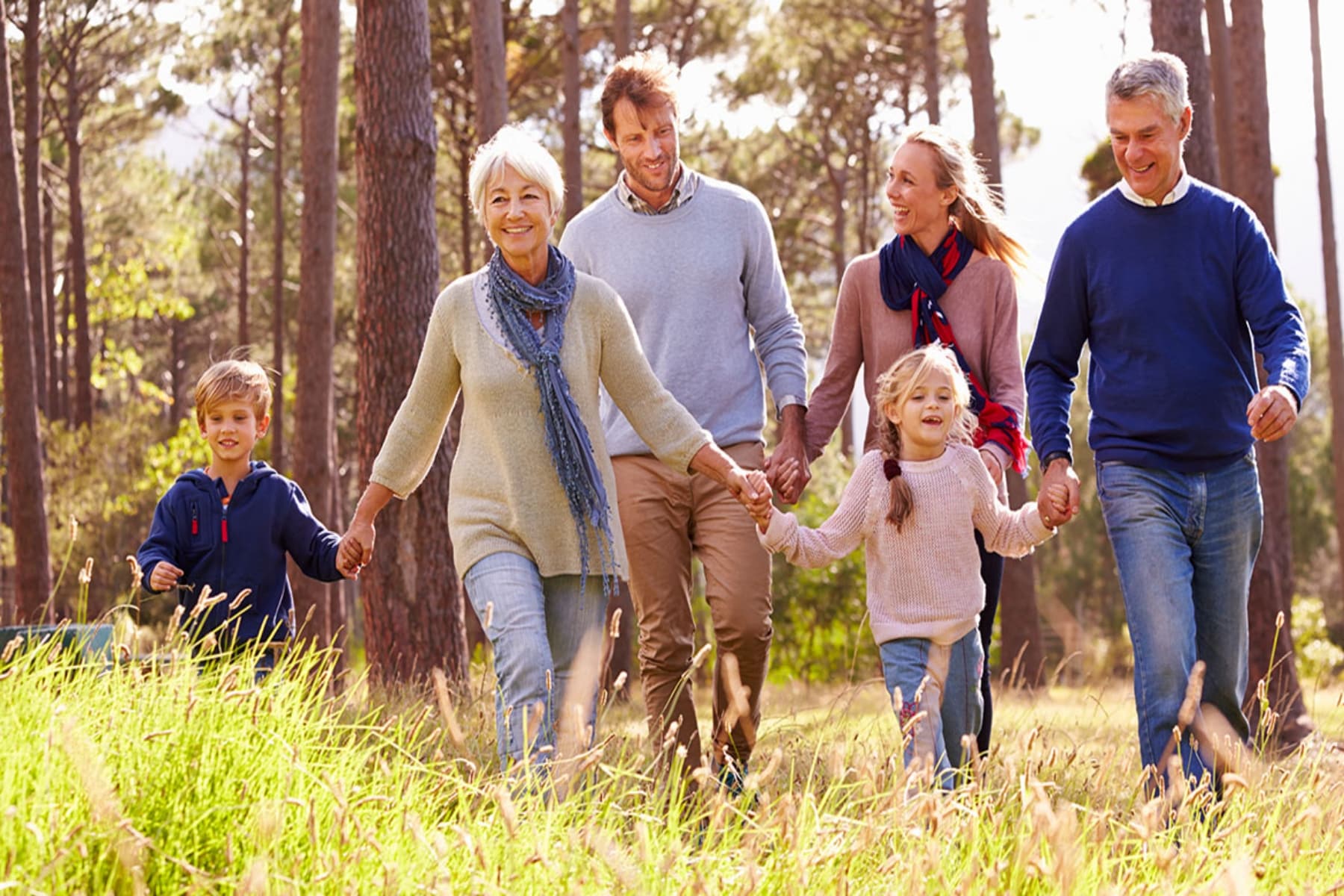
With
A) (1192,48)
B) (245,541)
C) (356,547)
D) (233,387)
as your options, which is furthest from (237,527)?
(1192,48)

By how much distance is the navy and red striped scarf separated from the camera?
4918 mm

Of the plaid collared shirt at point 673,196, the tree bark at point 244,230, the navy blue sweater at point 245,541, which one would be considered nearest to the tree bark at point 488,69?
the plaid collared shirt at point 673,196

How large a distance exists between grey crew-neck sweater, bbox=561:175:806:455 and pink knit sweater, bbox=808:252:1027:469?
20cm

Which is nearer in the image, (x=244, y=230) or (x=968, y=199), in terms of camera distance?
(x=968, y=199)

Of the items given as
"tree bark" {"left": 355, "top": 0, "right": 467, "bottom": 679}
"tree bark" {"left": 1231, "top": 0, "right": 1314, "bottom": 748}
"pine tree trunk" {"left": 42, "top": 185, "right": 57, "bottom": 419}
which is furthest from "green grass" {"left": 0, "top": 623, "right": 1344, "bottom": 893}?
"pine tree trunk" {"left": 42, "top": 185, "right": 57, "bottom": 419}

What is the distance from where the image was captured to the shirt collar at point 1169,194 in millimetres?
4793

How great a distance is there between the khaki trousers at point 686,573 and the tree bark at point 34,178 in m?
16.5

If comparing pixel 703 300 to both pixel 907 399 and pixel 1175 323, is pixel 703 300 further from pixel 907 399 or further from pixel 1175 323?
pixel 1175 323

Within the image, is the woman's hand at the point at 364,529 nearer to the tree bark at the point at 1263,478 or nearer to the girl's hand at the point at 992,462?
the girl's hand at the point at 992,462

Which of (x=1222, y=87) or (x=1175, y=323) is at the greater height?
(x=1222, y=87)

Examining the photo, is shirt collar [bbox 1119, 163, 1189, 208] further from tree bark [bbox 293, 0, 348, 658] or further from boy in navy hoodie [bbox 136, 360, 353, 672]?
tree bark [bbox 293, 0, 348, 658]

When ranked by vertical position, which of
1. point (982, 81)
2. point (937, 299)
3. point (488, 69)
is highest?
point (982, 81)

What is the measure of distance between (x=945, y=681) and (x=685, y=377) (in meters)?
1.37

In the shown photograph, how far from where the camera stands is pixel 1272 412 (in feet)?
13.9
